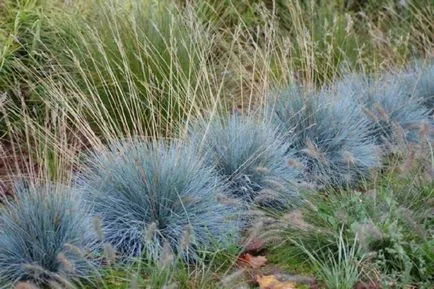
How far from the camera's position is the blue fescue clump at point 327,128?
205 inches

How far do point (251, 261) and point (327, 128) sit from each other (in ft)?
5.89

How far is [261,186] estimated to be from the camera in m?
4.72

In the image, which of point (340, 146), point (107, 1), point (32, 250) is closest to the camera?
point (32, 250)

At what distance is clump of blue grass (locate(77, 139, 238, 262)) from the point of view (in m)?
4.05

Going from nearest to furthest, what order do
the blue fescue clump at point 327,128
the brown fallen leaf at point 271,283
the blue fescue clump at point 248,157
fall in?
1. the brown fallen leaf at point 271,283
2. the blue fescue clump at point 248,157
3. the blue fescue clump at point 327,128

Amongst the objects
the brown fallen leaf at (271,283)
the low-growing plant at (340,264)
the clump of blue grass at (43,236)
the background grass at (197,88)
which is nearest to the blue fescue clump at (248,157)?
the background grass at (197,88)

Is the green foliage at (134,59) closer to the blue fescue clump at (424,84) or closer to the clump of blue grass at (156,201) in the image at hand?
the clump of blue grass at (156,201)

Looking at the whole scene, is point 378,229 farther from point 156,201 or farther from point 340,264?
point 156,201

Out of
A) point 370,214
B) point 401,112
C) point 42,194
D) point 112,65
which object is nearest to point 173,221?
point 42,194

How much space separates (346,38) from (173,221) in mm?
4201

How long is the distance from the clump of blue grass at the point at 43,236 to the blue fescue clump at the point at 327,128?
6.04 feet

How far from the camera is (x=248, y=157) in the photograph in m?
4.85

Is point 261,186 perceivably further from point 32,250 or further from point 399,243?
point 32,250

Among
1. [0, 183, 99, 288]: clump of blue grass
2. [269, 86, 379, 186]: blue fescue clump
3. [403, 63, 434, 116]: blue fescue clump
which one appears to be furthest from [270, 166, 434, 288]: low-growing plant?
[403, 63, 434, 116]: blue fescue clump
